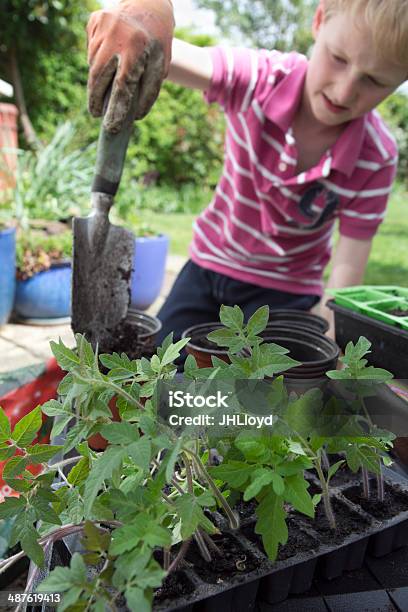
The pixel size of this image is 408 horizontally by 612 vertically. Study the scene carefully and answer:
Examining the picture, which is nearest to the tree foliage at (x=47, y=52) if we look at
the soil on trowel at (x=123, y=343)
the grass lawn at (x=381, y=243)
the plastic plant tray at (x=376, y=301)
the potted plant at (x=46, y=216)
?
the grass lawn at (x=381, y=243)

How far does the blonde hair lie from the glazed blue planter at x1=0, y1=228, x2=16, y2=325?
2063 mm

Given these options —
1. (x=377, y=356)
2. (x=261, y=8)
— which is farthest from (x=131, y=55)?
(x=261, y=8)

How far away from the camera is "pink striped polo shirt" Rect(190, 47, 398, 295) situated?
1.51 meters

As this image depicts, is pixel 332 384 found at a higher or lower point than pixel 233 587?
higher

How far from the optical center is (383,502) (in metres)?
0.68

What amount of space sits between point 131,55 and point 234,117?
80cm

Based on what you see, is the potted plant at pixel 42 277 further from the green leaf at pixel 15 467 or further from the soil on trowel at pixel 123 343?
the green leaf at pixel 15 467

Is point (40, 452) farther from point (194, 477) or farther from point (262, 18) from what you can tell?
point (262, 18)

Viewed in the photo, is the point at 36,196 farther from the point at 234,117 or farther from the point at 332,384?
the point at 332,384

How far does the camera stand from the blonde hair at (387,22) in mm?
1034

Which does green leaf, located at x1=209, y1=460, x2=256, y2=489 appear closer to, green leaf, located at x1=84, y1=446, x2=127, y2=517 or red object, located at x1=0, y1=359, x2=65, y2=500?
green leaf, located at x1=84, y1=446, x2=127, y2=517

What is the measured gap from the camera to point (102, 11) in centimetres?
100

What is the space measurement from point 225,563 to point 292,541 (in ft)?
0.27

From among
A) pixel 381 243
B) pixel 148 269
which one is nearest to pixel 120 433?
pixel 148 269
